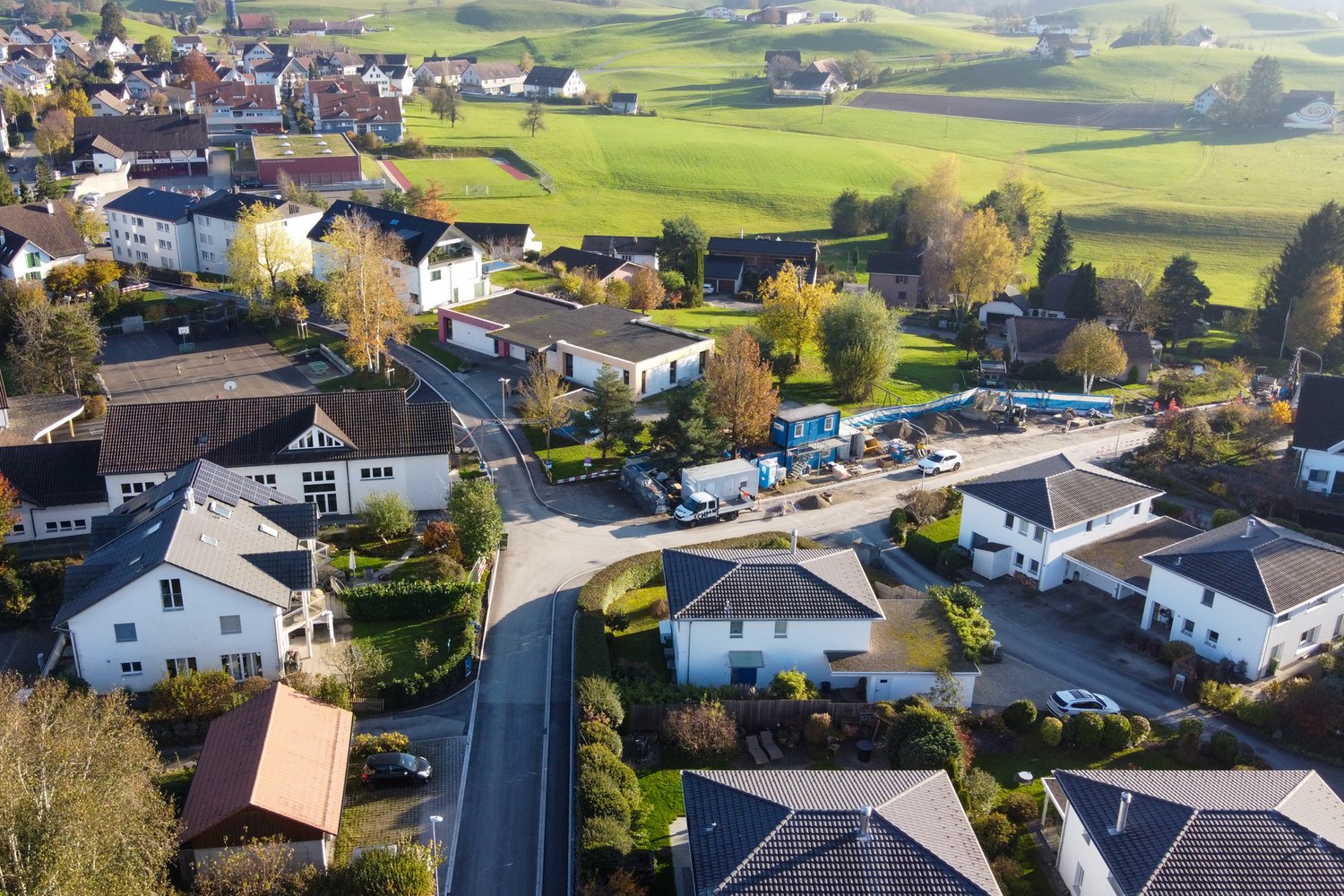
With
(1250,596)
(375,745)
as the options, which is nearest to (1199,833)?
(1250,596)

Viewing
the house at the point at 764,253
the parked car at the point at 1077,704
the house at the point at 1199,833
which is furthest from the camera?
the house at the point at 764,253

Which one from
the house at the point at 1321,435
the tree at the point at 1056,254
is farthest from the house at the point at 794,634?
the tree at the point at 1056,254

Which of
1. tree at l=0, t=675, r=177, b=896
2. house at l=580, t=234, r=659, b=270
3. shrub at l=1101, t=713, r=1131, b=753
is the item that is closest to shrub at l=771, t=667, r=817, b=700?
shrub at l=1101, t=713, r=1131, b=753

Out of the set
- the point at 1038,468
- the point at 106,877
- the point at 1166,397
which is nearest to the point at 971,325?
the point at 1166,397

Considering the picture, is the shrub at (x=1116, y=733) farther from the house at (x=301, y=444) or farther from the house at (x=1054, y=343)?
the house at (x=1054, y=343)

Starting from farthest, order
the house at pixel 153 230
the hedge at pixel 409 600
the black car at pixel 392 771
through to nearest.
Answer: the house at pixel 153 230
the hedge at pixel 409 600
the black car at pixel 392 771

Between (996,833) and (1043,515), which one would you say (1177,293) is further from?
(996,833)
